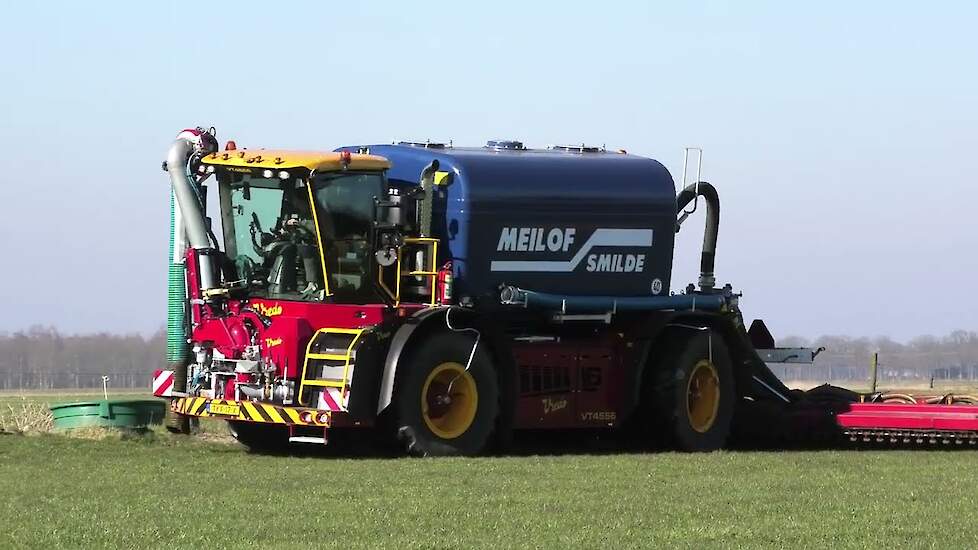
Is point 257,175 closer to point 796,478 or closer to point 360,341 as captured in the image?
point 360,341

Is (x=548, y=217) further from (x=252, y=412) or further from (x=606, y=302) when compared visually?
(x=252, y=412)

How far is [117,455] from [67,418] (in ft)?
10.3

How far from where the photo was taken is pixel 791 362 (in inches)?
945

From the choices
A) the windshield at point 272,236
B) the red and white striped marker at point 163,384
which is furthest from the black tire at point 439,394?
the red and white striped marker at point 163,384

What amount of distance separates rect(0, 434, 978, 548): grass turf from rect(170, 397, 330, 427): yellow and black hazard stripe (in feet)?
1.41

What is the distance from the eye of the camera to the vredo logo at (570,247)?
20531 mm

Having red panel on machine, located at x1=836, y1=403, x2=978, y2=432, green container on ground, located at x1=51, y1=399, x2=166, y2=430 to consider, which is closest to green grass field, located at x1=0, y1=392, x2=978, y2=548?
green container on ground, located at x1=51, y1=399, x2=166, y2=430

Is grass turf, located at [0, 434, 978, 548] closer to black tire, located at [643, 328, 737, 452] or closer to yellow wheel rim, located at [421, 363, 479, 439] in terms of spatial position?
yellow wheel rim, located at [421, 363, 479, 439]

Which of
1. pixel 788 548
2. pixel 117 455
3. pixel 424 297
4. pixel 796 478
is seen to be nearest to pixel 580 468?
pixel 796 478

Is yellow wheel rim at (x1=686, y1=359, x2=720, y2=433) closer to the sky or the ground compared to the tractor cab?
closer to the ground

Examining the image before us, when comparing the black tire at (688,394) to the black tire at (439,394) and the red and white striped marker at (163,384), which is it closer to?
the black tire at (439,394)

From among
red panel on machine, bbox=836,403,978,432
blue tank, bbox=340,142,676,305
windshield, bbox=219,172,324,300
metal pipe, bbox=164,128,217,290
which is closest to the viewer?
windshield, bbox=219,172,324,300

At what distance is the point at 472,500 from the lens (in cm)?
1401

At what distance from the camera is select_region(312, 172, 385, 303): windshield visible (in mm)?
19375
